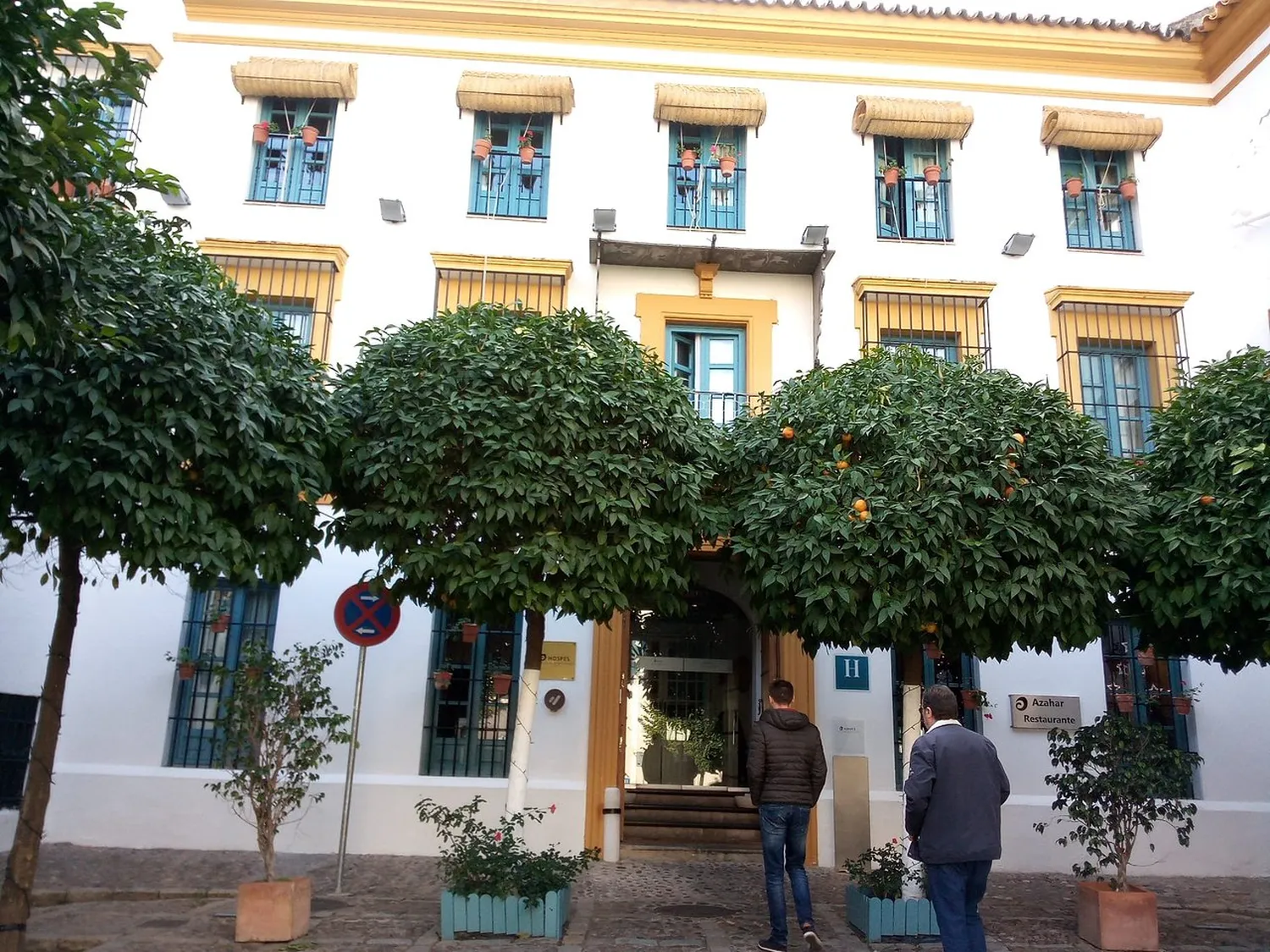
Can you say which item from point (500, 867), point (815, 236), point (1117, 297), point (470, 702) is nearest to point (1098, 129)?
point (1117, 297)

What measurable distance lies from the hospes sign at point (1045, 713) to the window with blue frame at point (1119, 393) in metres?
2.97

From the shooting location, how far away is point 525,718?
25.5ft

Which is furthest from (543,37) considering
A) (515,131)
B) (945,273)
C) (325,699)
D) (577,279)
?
(325,699)

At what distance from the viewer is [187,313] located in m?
6.64

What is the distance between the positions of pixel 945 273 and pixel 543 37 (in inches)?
224

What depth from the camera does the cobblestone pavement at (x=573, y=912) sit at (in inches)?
284

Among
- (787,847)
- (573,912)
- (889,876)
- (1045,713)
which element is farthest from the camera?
(1045,713)

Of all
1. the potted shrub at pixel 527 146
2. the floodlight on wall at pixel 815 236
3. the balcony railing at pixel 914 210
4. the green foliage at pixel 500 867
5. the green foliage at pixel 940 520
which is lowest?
the green foliage at pixel 500 867

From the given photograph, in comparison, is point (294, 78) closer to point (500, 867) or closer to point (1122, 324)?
point (500, 867)

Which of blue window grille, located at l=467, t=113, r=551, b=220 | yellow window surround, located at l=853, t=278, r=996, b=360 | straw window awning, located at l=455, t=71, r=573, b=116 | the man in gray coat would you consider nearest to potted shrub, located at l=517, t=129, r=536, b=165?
blue window grille, located at l=467, t=113, r=551, b=220

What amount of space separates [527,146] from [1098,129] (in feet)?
22.5

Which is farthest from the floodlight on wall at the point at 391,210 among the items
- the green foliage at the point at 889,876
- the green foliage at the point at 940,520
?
the green foliage at the point at 889,876

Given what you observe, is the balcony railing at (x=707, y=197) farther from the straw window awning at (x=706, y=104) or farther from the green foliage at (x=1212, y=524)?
the green foliage at (x=1212, y=524)

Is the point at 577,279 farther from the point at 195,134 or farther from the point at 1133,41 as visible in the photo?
the point at 1133,41
